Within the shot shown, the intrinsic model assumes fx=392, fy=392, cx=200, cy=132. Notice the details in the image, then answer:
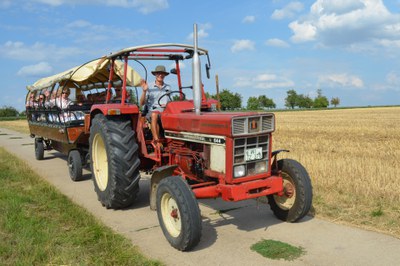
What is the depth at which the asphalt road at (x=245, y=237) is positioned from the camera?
368cm

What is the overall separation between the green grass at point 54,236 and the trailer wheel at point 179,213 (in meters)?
0.40

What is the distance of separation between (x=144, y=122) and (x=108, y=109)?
1.74 feet

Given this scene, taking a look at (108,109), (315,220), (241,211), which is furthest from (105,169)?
(315,220)

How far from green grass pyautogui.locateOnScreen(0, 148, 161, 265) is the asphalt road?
28 centimetres

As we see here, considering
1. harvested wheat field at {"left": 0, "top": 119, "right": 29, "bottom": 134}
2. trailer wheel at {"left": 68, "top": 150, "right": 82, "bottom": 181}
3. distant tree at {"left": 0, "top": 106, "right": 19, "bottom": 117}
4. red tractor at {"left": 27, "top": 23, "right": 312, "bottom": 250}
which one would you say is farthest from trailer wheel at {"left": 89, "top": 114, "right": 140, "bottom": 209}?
distant tree at {"left": 0, "top": 106, "right": 19, "bottom": 117}

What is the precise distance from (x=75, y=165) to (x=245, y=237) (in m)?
4.54

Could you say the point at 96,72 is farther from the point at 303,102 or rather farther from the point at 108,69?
the point at 303,102

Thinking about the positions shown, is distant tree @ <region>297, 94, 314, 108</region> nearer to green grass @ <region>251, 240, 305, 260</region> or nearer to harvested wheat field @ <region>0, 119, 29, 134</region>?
harvested wheat field @ <region>0, 119, 29, 134</region>

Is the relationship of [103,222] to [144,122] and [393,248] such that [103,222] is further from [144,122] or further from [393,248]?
[393,248]

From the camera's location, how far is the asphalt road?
12.1 ft

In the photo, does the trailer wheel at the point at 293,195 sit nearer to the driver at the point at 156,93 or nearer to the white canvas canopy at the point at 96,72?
the driver at the point at 156,93

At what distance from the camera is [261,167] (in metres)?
4.49

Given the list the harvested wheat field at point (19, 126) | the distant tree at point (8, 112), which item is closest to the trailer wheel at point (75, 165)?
the harvested wheat field at point (19, 126)

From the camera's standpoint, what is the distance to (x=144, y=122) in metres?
5.59
